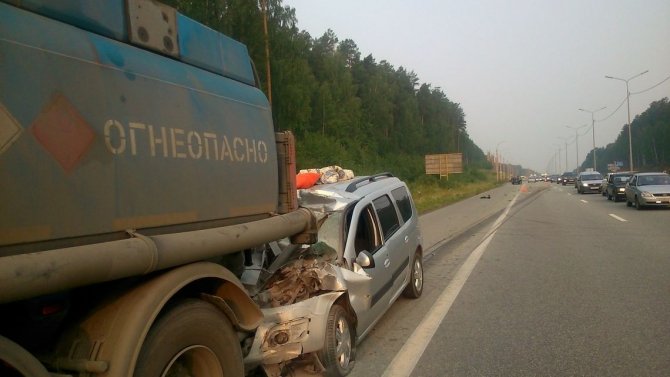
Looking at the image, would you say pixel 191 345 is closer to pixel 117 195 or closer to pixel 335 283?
pixel 117 195

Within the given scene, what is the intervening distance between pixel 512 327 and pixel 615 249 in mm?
7171

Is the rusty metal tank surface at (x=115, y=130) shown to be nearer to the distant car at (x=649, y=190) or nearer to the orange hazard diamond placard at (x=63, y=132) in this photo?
the orange hazard diamond placard at (x=63, y=132)

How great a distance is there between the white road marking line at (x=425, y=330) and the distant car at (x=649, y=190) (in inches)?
626

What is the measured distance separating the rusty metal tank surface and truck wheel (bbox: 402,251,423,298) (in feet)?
13.2

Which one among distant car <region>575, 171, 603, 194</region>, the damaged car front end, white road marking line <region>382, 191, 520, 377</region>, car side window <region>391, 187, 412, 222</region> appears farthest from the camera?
distant car <region>575, 171, 603, 194</region>

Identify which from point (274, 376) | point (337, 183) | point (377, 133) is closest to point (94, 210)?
point (274, 376)

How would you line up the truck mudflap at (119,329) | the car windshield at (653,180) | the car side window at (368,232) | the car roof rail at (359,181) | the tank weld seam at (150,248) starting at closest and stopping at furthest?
1. the truck mudflap at (119,329)
2. the tank weld seam at (150,248)
3. the car side window at (368,232)
4. the car roof rail at (359,181)
5. the car windshield at (653,180)

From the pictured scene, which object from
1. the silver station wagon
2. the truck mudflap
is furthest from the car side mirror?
the truck mudflap

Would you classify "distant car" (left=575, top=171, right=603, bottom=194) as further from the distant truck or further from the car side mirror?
the distant truck

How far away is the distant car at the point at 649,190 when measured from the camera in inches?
879

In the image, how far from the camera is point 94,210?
8.79 feet

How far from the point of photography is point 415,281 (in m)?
7.77

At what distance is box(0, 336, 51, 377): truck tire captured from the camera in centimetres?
214

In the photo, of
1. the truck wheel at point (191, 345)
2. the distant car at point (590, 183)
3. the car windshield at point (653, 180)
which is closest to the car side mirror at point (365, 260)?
the truck wheel at point (191, 345)
